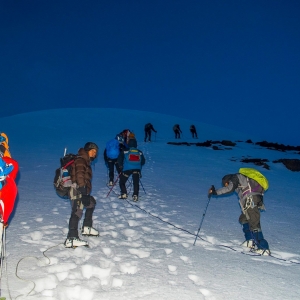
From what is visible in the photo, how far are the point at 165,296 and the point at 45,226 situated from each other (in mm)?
3309

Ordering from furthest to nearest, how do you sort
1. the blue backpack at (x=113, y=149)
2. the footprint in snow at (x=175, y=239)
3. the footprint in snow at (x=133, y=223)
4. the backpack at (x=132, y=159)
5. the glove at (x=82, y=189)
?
the blue backpack at (x=113, y=149) → the backpack at (x=132, y=159) → the footprint in snow at (x=133, y=223) → the footprint in snow at (x=175, y=239) → the glove at (x=82, y=189)

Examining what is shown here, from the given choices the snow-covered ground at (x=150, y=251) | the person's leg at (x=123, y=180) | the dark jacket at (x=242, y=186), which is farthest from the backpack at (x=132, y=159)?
the dark jacket at (x=242, y=186)

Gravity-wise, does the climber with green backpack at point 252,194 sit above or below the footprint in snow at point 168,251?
above

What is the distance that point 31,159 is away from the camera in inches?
640

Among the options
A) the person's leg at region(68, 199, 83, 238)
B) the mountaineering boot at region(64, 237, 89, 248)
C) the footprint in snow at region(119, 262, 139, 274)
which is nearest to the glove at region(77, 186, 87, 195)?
the person's leg at region(68, 199, 83, 238)

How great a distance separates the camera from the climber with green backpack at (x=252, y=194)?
5.59 m

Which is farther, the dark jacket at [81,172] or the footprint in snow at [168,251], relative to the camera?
the footprint in snow at [168,251]

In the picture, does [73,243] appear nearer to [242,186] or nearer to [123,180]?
[242,186]

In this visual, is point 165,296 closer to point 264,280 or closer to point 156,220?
point 264,280

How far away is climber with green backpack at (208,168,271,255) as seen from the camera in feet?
18.3

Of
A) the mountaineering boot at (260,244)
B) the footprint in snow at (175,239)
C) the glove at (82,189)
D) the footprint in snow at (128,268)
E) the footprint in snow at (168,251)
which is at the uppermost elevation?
the glove at (82,189)

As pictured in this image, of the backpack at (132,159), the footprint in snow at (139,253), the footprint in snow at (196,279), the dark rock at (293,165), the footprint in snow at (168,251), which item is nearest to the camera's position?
the footprint in snow at (196,279)

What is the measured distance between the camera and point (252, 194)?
5582 millimetres

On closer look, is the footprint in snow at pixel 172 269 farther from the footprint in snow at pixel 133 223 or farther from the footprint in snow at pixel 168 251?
the footprint in snow at pixel 133 223
